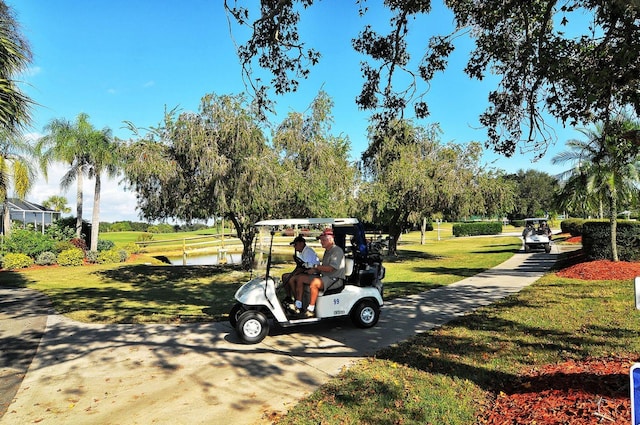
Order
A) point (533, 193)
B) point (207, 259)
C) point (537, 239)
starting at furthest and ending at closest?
point (533, 193)
point (207, 259)
point (537, 239)

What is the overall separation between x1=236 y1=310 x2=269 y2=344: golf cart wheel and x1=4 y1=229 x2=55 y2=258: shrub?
1824cm

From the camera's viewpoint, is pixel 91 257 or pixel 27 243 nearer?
pixel 27 243

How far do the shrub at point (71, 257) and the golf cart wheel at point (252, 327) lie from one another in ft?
56.8

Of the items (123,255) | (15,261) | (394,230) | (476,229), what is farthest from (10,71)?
(476,229)

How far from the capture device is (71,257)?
19750mm

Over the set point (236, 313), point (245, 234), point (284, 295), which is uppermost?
point (245, 234)

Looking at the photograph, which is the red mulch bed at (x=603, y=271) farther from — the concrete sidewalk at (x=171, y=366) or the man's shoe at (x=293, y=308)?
the man's shoe at (x=293, y=308)

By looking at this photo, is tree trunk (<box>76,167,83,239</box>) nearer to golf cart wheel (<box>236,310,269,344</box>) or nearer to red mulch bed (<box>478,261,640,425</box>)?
golf cart wheel (<box>236,310,269,344</box>)

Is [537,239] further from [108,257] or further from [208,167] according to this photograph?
[108,257]

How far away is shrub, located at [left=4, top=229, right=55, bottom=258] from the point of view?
19031 millimetres

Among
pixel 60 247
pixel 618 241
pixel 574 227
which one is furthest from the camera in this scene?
pixel 574 227

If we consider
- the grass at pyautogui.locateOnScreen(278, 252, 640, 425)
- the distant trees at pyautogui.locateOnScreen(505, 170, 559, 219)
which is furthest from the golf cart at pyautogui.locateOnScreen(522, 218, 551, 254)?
the distant trees at pyautogui.locateOnScreen(505, 170, 559, 219)

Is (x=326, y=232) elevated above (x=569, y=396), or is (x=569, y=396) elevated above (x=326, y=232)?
(x=326, y=232)

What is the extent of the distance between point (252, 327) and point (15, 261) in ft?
56.5
